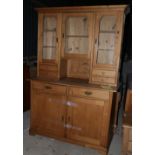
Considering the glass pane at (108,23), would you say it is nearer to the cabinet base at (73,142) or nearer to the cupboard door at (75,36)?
the cupboard door at (75,36)

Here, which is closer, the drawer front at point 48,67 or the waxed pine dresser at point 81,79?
the waxed pine dresser at point 81,79

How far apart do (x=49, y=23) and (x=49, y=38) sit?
213mm

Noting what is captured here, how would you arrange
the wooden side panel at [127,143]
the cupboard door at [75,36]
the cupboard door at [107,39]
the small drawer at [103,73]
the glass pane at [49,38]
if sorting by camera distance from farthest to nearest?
1. the glass pane at [49,38]
2. the cupboard door at [75,36]
3. the small drawer at [103,73]
4. the cupboard door at [107,39]
5. the wooden side panel at [127,143]

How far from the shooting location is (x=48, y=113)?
8.16 feet

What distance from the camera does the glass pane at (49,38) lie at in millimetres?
2539

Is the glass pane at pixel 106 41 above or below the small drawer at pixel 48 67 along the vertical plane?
above

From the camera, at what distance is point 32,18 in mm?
3459

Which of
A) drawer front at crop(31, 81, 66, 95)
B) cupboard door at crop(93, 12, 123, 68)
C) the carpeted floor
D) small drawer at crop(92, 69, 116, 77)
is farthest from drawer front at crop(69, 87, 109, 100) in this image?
the carpeted floor

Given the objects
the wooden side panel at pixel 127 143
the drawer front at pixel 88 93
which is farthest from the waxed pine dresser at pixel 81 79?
the wooden side panel at pixel 127 143

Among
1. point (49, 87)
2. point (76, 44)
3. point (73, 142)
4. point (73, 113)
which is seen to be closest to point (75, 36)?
point (76, 44)

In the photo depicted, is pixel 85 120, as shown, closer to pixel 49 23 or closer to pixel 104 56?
pixel 104 56

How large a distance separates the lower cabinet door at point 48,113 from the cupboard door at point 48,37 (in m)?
0.54

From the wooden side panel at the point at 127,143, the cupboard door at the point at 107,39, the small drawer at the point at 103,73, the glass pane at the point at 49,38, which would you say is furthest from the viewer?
the glass pane at the point at 49,38
